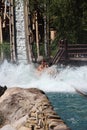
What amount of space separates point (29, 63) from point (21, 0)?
488 cm

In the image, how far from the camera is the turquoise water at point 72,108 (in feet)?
45.5

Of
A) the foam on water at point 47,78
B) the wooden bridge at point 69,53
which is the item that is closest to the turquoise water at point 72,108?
the foam on water at point 47,78

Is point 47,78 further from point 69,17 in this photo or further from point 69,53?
point 69,17

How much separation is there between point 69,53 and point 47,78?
4.09m

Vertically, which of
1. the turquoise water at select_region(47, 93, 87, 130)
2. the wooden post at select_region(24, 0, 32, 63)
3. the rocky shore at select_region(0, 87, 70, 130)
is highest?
the wooden post at select_region(24, 0, 32, 63)

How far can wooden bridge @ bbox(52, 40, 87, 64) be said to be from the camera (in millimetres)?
27766

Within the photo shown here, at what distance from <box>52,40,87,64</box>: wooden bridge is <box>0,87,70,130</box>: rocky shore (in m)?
15.7

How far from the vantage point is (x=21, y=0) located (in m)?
31.6

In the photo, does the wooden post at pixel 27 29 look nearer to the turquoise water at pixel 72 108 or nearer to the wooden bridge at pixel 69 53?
the wooden bridge at pixel 69 53

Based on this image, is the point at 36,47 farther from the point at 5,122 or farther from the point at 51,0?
the point at 5,122

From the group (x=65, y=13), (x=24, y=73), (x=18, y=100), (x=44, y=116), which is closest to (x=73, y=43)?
(x=65, y=13)

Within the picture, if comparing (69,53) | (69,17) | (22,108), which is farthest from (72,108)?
(69,17)

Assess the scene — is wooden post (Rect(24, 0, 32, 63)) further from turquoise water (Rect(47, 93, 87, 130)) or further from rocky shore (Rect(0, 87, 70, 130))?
rocky shore (Rect(0, 87, 70, 130))

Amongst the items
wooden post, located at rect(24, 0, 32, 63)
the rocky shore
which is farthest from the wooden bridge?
the rocky shore
